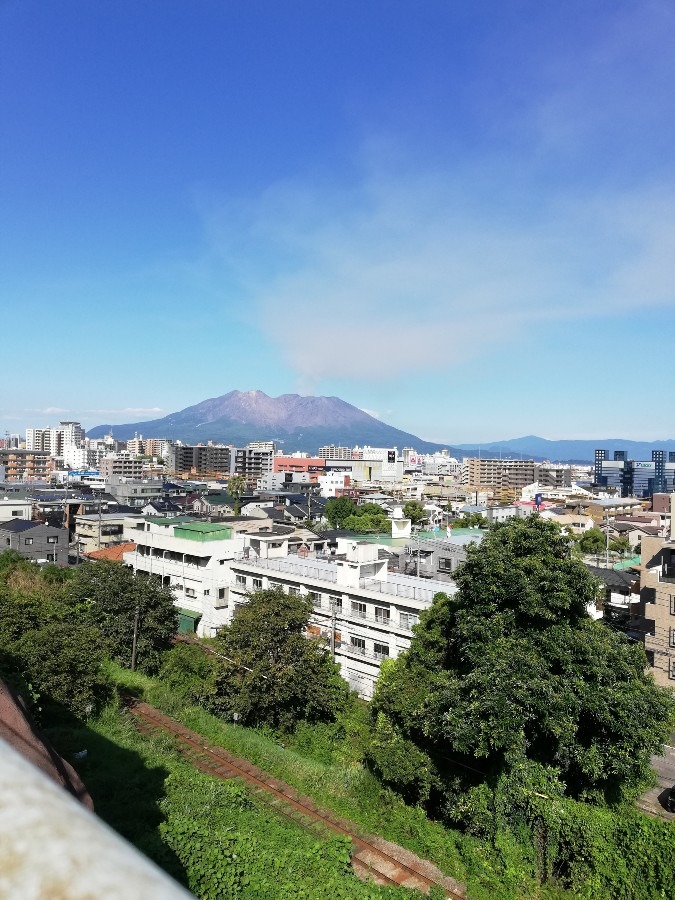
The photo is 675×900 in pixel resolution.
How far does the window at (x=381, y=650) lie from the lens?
83.3 feet

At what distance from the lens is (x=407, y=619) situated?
81.3 feet

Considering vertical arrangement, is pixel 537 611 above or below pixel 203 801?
above

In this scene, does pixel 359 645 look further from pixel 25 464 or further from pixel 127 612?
pixel 25 464

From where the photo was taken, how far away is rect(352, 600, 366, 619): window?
86.8ft

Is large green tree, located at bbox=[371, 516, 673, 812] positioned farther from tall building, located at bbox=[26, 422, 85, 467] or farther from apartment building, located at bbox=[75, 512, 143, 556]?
tall building, located at bbox=[26, 422, 85, 467]

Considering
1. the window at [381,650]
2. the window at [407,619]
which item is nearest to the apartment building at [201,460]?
the window at [381,650]

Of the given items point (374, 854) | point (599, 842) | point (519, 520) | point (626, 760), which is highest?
point (519, 520)

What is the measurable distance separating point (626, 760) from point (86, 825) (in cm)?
1553

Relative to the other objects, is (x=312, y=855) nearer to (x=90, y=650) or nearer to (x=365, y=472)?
(x=90, y=650)

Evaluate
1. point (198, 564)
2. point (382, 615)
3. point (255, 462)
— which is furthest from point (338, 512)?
point (255, 462)

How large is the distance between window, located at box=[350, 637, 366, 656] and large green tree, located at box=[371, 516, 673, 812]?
8.03 metres

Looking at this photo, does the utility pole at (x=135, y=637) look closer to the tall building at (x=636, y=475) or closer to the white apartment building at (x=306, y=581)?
the white apartment building at (x=306, y=581)

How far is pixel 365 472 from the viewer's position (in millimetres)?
142375

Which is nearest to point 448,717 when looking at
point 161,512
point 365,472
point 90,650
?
point 90,650
